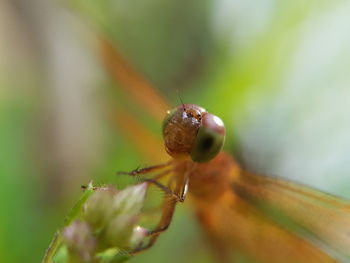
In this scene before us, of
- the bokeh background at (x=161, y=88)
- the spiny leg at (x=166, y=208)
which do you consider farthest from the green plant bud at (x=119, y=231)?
the bokeh background at (x=161, y=88)

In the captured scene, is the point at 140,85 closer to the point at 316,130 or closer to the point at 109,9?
the point at 109,9

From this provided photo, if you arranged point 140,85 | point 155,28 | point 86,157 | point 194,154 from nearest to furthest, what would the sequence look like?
point 194,154 → point 140,85 → point 86,157 → point 155,28

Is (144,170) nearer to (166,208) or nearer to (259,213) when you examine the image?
(166,208)

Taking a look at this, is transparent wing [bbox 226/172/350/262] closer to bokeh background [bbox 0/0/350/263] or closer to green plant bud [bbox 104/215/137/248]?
bokeh background [bbox 0/0/350/263]

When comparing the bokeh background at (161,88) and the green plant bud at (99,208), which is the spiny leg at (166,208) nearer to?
the green plant bud at (99,208)

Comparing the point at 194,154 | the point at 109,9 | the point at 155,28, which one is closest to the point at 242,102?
the point at 155,28

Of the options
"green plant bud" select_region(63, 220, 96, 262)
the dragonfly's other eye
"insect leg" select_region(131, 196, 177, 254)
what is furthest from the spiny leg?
"green plant bud" select_region(63, 220, 96, 262)
